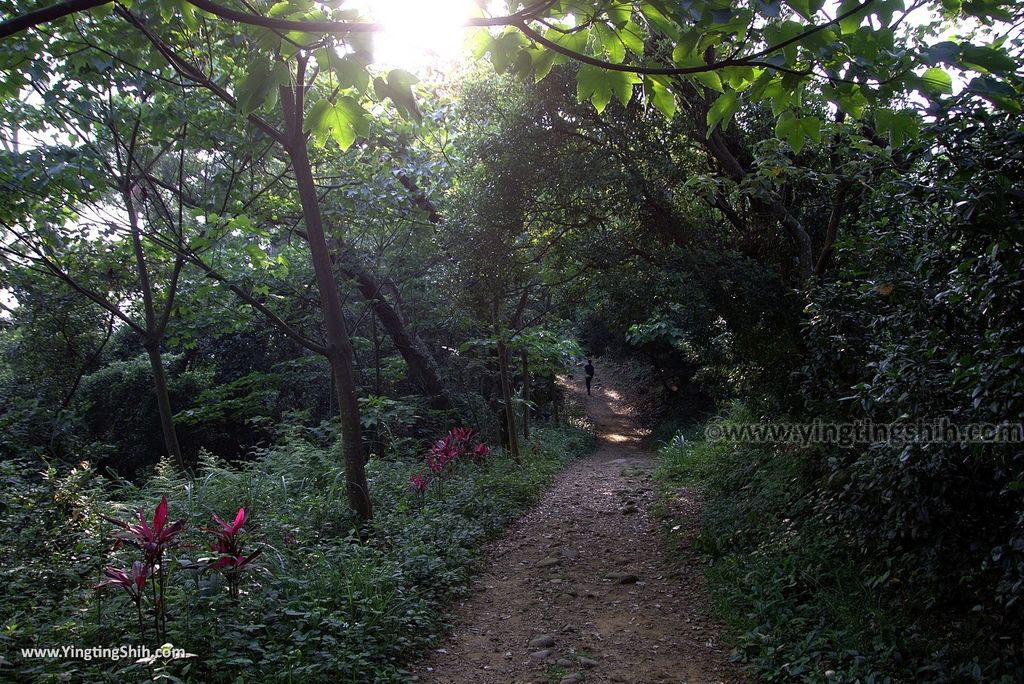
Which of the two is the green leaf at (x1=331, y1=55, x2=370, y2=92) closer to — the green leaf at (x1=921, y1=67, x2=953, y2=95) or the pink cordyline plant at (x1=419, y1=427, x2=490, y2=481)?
the green leaf at (x1=921, y1=67, x2=953, y2=95)

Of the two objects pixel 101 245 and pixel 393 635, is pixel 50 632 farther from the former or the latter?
pixel 101 245

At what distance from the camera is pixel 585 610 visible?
5.28 metres

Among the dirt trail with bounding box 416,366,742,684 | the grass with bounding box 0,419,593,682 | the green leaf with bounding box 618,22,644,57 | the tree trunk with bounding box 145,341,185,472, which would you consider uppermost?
the green leaf with bounding box 618,22,644,57

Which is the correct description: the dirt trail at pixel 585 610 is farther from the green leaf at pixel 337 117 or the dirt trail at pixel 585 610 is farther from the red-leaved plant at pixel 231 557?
the green leaf at pixel 337 117

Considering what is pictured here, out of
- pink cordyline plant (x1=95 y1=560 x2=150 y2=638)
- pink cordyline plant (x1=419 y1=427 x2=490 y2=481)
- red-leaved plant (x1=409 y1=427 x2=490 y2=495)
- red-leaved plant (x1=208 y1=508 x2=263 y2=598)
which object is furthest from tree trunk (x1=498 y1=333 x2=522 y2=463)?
pink cordyline plant (x1=95 y1=560 x2=150 y2=638)

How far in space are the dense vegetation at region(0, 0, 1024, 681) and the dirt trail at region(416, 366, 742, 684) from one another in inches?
11.4

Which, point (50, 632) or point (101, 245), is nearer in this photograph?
point (50, 632)

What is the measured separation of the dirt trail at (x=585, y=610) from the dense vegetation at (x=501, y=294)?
0.29 meters

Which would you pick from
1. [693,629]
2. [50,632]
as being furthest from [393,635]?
[693,629]

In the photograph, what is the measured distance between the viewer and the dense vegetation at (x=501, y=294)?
2.04 meters

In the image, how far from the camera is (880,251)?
4.30 meters

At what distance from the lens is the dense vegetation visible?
2041 mm

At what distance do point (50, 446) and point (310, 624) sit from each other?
885cm

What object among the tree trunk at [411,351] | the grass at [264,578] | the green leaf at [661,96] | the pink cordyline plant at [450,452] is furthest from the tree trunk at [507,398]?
the green leaf at [661,96]
